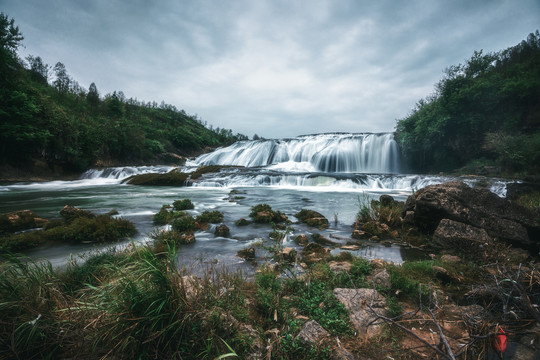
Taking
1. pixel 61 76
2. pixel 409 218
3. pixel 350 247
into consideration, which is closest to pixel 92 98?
pixel 61 76

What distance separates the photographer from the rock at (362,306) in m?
Result: 2.27

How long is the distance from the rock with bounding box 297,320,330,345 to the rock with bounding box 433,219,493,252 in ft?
13.2

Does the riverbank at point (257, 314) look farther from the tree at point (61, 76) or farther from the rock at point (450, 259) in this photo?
the tree at point (61, 76)

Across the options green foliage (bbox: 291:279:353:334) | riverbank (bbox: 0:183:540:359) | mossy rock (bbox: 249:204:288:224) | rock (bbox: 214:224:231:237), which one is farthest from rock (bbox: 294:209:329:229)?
green foliage (bbox: 291:279:353:334)

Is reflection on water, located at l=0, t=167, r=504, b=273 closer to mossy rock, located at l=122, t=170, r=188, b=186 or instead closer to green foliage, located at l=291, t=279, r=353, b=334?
green foliage, located at l=291, t=279, r=353, b=334

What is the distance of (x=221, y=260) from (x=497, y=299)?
4325mm

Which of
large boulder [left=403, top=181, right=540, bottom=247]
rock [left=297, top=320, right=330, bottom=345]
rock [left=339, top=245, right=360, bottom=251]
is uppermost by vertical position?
large boulder [left=403, top=181, right=540, bottom=247]

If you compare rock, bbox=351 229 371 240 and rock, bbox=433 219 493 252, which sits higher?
rock, bbox=433 219 493 252

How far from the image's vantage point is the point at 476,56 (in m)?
22.2

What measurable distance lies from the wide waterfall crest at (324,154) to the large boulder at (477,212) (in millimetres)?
23023

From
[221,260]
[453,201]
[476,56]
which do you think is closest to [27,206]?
[221,260]

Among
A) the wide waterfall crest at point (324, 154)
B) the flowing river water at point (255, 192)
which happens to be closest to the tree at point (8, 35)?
the flowing river water at point (255, 192)

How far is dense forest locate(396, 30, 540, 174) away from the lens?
16562mm

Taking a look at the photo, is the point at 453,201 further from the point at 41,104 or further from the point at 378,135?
the point at 41,104
